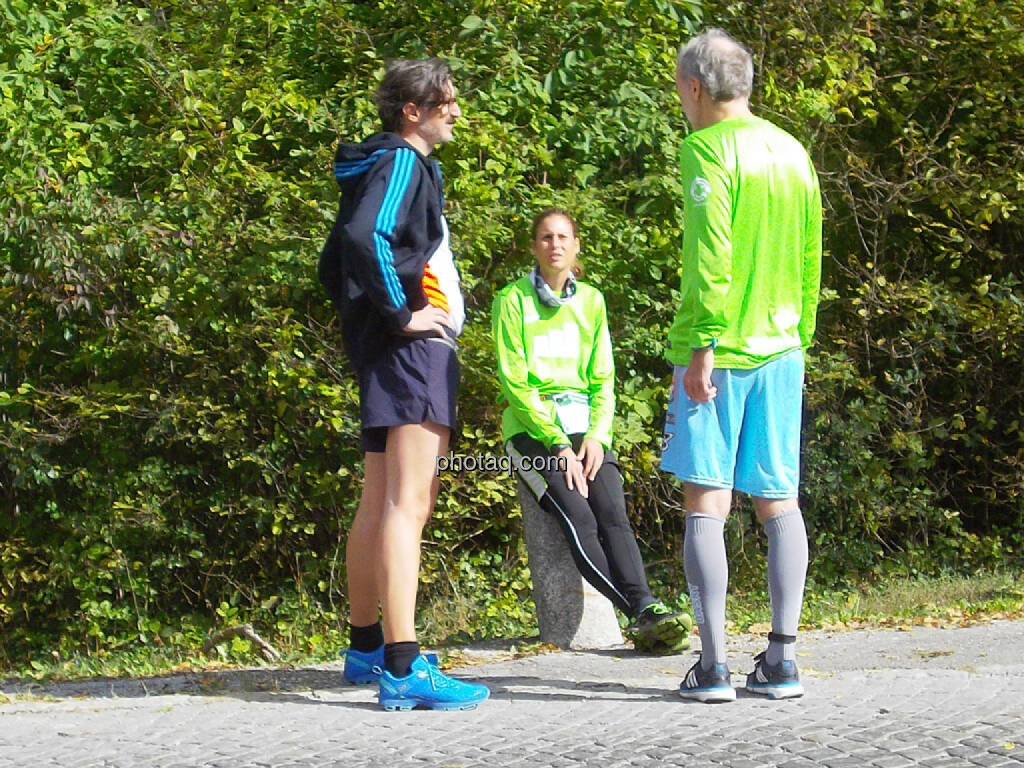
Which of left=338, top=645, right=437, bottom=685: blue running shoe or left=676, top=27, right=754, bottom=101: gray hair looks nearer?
left=676, top=27, right=754, bottom=101: gray hair

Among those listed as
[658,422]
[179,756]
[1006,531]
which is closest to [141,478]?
[658,422]

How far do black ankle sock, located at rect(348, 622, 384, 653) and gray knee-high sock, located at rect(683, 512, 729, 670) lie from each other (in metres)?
1.25

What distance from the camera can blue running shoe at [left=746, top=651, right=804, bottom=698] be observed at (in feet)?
14.9

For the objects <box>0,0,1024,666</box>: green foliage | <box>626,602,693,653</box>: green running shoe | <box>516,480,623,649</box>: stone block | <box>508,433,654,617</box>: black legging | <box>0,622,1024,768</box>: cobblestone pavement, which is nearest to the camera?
<box>0,622,1024,768</box>: cobblestone pavement

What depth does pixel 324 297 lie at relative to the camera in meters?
8.02

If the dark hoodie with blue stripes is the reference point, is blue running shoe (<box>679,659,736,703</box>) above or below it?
below

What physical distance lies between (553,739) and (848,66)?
19.5 feet

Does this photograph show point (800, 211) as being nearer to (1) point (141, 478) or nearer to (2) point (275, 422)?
(2) point (275, 422)

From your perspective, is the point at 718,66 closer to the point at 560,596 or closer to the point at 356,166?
the point at 356,166

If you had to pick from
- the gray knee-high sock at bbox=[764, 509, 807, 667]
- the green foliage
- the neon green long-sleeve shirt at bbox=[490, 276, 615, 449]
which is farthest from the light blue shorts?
the green foliage

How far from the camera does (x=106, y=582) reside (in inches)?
339

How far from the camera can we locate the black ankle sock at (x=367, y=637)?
5.05m

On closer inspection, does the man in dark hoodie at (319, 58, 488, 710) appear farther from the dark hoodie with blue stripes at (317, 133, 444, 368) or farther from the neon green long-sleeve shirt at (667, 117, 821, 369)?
the neon green long-sleeve shirt at (667, 117, 821, 369)

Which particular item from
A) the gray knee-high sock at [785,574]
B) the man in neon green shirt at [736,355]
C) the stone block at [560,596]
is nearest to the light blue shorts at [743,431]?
the man in neon green shirt at [736,355]
